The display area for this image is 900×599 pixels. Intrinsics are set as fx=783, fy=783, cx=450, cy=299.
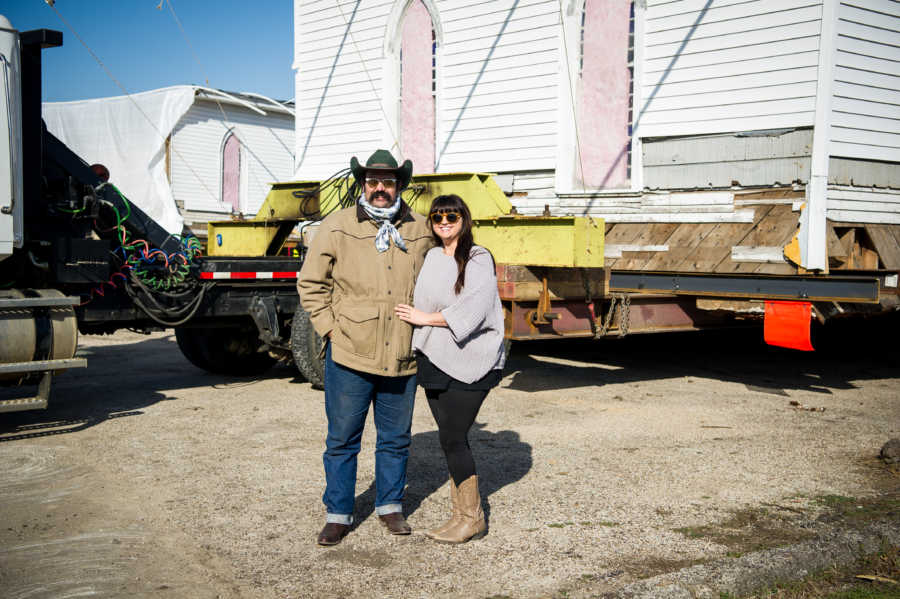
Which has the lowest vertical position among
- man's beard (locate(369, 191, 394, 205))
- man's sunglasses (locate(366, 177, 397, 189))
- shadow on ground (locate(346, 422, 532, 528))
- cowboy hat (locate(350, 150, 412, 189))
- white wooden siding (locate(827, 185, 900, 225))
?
shadow on ground (locate(346, 422, 532, 528))

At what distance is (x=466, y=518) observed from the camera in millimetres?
3824

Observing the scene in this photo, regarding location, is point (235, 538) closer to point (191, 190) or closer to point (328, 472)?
point (328, 472)

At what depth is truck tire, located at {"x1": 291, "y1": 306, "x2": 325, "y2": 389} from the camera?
739 centimetres

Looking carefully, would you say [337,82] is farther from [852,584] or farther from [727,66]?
[852,584]

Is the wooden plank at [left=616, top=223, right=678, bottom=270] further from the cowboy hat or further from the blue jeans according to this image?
the blue jeans

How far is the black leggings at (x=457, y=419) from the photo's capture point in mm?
3660

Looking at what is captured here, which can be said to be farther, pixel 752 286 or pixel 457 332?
pixel 752 286

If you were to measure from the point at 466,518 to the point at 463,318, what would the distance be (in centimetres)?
100

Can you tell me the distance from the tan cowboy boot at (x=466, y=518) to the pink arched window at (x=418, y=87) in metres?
8.94

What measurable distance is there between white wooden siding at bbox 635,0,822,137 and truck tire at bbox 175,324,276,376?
538 centimetres

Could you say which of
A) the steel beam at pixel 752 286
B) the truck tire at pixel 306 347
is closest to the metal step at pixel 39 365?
the truck tire at pixel 306 347

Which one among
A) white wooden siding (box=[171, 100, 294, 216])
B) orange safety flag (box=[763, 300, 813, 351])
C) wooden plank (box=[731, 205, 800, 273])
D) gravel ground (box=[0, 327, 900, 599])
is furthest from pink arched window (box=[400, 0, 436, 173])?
white wooden siding (box=[171, 100, 294, 216])

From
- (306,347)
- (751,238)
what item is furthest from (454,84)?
(306,347)

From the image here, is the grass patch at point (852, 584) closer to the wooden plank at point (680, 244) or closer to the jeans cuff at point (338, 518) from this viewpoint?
the jeans cuff at point (338, 518)
